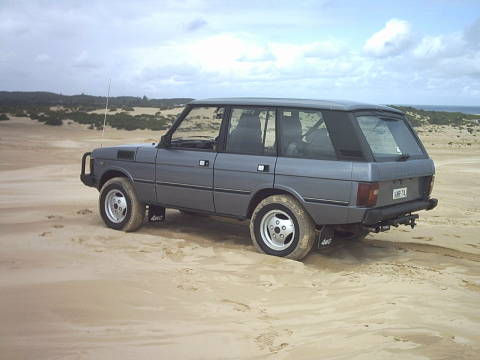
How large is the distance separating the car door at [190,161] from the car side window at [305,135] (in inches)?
36.6

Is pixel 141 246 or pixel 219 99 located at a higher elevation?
pixel 219 99

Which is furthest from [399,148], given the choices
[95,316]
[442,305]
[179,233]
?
[95,316]

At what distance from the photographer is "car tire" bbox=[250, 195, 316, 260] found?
6.55 metres

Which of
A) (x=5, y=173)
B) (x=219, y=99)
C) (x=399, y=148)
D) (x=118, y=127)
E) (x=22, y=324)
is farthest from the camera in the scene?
(x=118, y=127)

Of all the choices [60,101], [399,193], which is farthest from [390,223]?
[60,101]

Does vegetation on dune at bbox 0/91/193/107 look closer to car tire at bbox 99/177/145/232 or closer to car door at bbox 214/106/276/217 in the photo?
car tire at bbox 99/177/145/232

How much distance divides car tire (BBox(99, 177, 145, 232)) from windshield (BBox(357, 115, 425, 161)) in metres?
3.20

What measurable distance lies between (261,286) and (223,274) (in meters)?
0.50

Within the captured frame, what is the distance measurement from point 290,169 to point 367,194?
936 mm

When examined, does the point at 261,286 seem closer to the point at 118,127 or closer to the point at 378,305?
Result: the point at 378,305

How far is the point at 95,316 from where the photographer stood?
15.3 ft

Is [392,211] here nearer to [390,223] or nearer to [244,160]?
[390,223]

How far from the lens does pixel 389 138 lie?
6.84 meters

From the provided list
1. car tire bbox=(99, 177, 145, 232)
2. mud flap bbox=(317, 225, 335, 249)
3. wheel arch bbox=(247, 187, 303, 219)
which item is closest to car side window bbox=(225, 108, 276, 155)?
wheel arch bbox=(247, 187, 303, 219)
